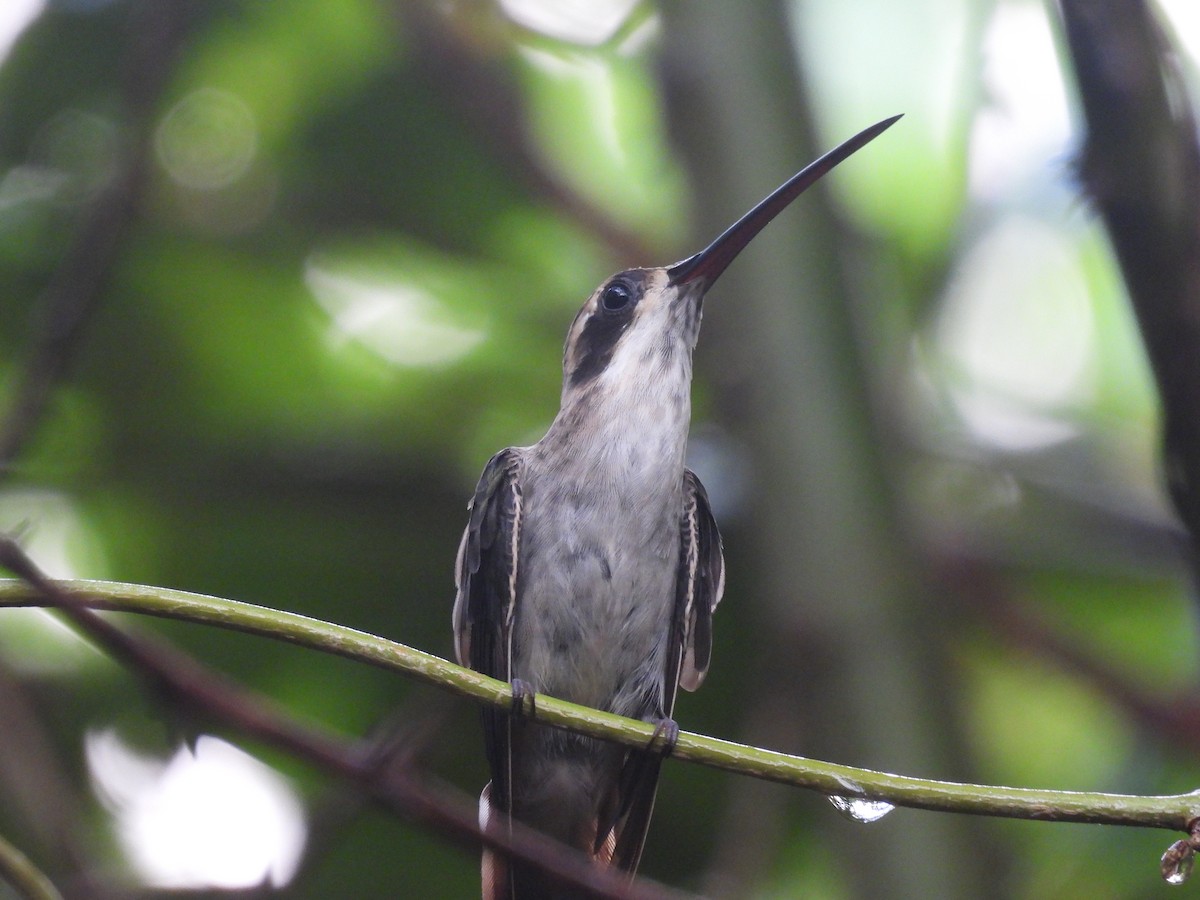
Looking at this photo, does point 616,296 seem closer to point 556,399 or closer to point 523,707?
point 556,399

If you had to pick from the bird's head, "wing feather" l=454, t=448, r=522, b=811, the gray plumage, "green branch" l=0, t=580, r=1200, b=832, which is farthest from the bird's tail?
"green branch" l=0, t=580, r=1200, b=832

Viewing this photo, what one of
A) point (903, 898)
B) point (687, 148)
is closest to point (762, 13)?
point (687, 148)

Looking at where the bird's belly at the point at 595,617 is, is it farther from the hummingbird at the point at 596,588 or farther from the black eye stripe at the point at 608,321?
the black eye stripe at the point at 608,321

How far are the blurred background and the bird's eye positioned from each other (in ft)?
1.18

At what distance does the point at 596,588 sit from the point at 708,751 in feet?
5.00

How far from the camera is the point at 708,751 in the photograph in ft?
5.20

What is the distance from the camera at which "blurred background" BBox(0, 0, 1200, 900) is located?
11.1 ft

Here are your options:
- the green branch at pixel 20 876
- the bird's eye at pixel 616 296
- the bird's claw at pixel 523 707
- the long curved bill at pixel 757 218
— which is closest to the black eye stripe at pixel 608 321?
the bird's eye at pixel 616 296

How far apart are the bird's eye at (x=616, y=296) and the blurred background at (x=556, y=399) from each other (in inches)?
14.1

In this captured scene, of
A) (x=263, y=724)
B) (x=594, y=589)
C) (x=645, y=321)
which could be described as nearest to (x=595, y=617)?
(x=594, y=589)

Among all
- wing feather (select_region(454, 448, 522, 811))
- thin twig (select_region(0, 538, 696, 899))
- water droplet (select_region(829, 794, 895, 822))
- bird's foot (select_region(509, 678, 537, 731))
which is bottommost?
thin twig (select_region(0, 538, 696, 899))

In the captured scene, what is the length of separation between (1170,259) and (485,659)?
176 cm

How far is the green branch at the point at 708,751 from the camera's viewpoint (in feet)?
4.68

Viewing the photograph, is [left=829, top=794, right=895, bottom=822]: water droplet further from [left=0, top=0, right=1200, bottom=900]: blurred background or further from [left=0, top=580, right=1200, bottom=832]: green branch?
[left=0, top=0, right=1200, bottom=900]: blurred background
